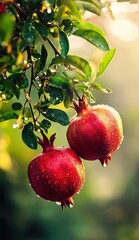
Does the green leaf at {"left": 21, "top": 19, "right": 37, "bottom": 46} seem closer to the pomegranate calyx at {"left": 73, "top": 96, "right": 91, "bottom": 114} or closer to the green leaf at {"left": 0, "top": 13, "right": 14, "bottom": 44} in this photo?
the pomegranate calyx at {"left": 73, "top": 96, "right": 91, "bottom": 114}

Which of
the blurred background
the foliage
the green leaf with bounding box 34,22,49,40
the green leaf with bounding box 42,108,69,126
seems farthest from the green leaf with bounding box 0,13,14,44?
the blurred background

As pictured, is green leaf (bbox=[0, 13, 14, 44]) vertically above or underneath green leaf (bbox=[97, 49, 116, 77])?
above

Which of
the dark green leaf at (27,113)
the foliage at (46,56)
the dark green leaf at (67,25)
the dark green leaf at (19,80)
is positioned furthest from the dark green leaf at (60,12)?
the dark green leaf at (27,113)

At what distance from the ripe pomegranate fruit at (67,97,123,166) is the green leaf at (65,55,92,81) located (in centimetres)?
9

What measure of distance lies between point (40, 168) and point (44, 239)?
22.4ft

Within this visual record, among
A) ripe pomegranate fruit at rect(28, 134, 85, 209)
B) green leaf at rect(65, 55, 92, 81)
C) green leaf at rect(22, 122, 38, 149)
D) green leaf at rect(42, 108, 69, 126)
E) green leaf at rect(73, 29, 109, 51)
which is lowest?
ripe pomegranate fruit at rect(28, 134, 85, 209)

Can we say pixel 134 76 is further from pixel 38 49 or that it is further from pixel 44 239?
pixel 38 49

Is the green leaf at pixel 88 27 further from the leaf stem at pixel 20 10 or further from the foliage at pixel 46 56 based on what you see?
the leaf stem at pixel 20 10

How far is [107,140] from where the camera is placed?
60.3 inches

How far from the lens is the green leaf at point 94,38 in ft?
4.85

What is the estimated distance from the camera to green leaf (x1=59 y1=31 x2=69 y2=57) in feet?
4.63

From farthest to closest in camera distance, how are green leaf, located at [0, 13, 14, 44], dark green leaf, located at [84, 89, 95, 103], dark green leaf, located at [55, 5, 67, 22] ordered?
dark green leaf, located at [84, 89, 95, 103] → dark green leaf, located at [55, 5, 67, 22] → green leaf, located at [0, 13, 14, 44]

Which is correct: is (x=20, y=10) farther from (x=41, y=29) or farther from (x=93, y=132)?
(x=93, y=132)

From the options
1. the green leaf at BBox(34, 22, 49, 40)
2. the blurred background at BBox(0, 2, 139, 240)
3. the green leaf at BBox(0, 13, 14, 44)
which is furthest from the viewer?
the blurred background at BBox(0, 2, 139, 240)
